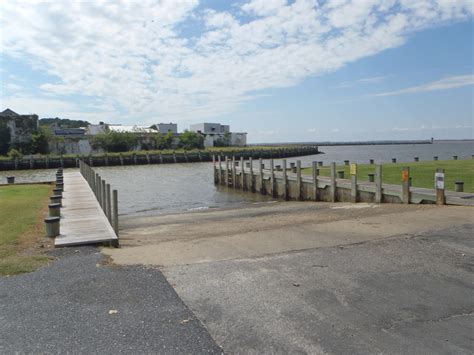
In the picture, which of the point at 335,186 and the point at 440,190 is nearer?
the point at 440,190

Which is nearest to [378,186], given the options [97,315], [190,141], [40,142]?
[97,315]

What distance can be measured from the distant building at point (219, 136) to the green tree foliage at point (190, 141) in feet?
50.8

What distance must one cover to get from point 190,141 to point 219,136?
28.2 m

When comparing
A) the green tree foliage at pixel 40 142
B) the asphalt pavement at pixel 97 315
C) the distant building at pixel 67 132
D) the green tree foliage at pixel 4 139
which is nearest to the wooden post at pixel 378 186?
the asphalt pavement at pixel 97 315

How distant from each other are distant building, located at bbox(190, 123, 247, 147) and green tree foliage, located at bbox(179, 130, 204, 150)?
15474 mm

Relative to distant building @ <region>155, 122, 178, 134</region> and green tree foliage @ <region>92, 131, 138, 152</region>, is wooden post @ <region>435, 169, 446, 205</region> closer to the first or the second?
green tree foliage @ <region>92, 131, 138, 152</region>

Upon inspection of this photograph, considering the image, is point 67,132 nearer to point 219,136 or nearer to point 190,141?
point 190,141

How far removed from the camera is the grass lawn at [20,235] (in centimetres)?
745

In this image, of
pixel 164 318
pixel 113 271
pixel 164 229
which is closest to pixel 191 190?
pixel 164 229

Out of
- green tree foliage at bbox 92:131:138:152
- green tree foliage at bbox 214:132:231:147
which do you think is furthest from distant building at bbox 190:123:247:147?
green tree foliage at bbox 92:131:138:152

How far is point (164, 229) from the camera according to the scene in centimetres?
1357

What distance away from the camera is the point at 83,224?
38.4 ft

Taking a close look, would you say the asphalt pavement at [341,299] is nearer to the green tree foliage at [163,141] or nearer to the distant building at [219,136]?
the green tree foliage at [163,141]

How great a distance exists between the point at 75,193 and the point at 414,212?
611 inches
